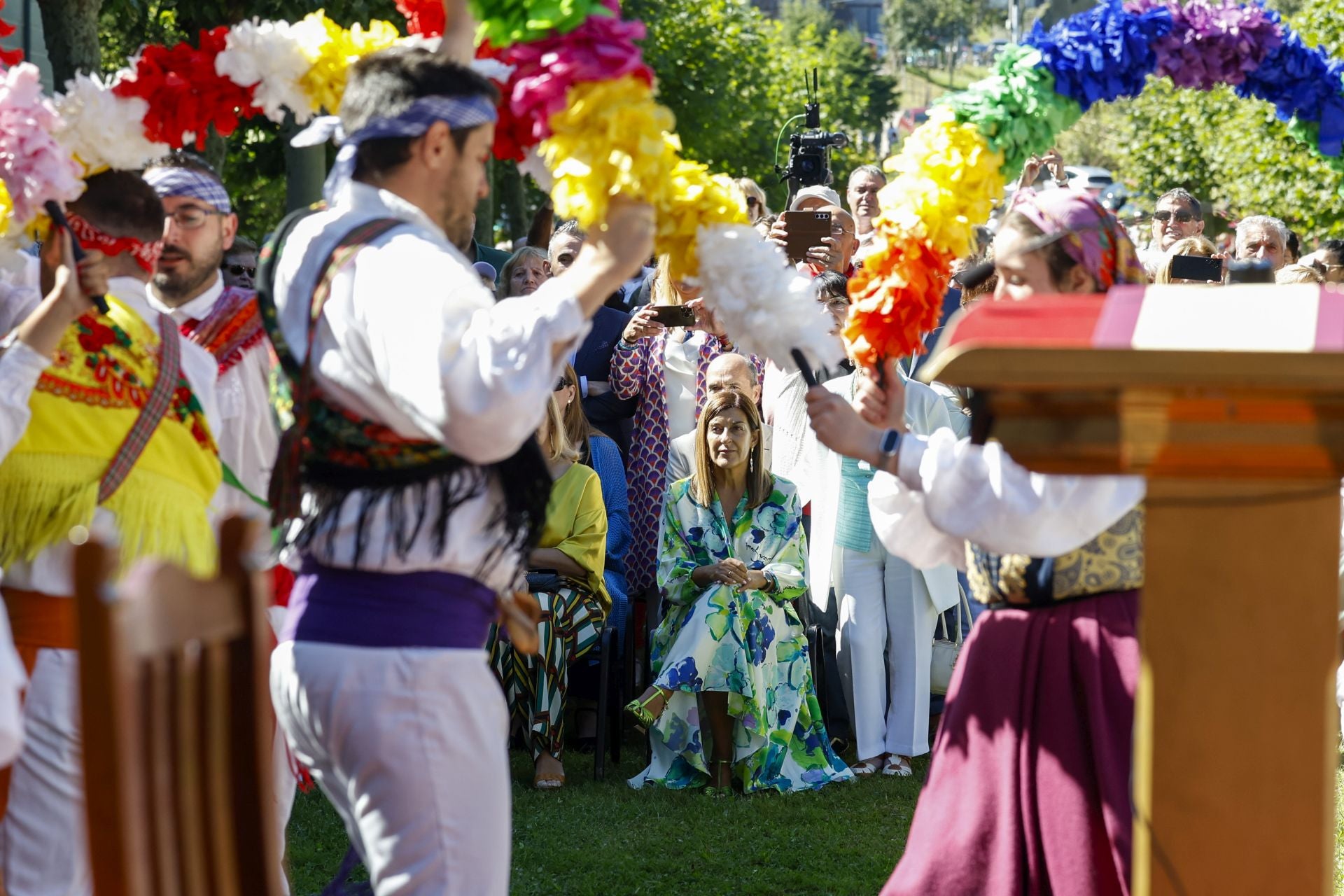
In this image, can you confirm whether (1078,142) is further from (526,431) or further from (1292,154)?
(526,431)

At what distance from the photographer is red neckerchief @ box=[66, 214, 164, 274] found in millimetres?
4086

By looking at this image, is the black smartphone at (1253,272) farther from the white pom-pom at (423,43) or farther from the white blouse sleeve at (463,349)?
the white pom-pom at (423,43)

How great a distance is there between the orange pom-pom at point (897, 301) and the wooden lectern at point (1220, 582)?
5.29 feet

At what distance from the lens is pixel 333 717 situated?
9.05ft

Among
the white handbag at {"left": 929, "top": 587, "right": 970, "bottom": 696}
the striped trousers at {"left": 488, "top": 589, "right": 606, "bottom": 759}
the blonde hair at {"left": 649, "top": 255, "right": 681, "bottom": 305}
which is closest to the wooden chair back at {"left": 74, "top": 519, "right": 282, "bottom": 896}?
the striped trousers at {"left": 488, "top": 589, "right": 606, "bottom": 759}

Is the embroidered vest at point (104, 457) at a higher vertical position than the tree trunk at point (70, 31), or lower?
lower

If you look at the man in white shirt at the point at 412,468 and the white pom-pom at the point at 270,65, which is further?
the white pom-pom at the point at 270,65

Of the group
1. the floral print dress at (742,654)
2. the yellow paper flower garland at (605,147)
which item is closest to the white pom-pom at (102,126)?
the yellow paper flower garland at (605,147)

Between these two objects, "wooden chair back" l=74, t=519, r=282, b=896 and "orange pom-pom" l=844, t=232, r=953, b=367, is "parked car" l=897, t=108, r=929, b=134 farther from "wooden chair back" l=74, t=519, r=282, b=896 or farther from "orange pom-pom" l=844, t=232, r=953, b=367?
"wooden chair back" l=74, t=519, r=282, b=896

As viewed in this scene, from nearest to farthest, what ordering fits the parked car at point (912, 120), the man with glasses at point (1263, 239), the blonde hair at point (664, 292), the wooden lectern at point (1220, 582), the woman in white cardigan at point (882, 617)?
the wooden lectern at point (1220, 582) < the parked car at point (912, 120) < the woman in white cardigan at point (882, 617) < the blonde hair at point (664, 292) < the man with glasses at point (1263, 239)

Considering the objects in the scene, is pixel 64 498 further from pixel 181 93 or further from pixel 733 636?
pixel 733 636

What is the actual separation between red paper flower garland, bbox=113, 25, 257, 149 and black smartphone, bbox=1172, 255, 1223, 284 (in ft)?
14.2

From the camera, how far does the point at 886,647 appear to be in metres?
6.99

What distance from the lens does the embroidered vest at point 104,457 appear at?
383 cm
